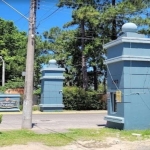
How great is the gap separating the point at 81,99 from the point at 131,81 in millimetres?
17333

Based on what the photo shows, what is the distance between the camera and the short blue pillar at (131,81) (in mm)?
15445

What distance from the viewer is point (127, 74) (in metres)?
15.6

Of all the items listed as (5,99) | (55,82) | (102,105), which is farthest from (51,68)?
(102,105)

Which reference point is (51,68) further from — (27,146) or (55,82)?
(27,146)

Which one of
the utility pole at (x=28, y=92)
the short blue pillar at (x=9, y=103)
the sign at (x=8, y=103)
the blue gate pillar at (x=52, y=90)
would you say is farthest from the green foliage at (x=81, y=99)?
the utility pole at (x=28, y=92)

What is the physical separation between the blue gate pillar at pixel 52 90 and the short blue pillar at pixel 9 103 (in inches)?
85.4

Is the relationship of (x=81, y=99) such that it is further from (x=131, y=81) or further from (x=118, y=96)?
(x=131, y=81)

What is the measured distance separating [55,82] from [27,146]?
19.2 metres

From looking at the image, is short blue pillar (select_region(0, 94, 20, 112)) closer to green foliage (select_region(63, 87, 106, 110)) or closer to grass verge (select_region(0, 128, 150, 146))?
green foliage (select_region(63, 87, 106, 110))

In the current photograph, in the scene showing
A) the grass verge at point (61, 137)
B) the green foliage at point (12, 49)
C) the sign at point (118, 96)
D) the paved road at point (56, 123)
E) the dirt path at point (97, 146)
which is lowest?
the dirt path at point (97, 146)

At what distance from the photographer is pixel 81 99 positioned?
32750 mm

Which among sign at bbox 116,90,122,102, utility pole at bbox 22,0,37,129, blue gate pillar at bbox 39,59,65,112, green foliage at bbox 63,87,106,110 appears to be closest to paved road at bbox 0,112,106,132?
utility pole at bbox 22,0,37,129

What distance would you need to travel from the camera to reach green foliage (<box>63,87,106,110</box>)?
32.3 meters

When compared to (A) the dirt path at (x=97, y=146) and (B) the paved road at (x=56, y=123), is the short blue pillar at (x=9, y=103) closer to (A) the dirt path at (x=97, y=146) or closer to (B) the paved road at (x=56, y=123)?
(B) the paved road at (x=56, y=123)
